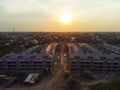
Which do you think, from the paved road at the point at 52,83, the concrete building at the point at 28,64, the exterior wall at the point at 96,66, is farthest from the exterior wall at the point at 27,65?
the exterior wall at the point at 96,66

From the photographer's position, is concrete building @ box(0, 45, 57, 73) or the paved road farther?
Result: concrete building @ box(0, 45, 57, 73)

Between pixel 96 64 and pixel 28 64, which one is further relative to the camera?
pixel 28 64

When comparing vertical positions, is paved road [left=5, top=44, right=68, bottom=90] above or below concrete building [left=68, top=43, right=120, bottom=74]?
below

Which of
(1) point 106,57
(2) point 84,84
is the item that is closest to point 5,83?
(2) point 84,84

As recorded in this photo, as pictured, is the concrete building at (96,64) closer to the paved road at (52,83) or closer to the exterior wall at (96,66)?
the exterior wall at (96,66)

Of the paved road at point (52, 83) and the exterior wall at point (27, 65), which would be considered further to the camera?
the exterior wall at point (27, 65)

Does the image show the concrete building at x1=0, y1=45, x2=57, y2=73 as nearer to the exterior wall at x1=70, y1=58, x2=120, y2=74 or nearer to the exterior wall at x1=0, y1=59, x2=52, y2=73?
the exterior wall at x1=0, y1=59, x2=52, y2=73

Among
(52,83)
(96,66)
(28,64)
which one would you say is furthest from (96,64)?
(28,64)

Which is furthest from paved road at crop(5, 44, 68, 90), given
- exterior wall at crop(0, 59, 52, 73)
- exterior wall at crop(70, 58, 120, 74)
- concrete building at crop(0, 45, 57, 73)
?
exterior wall at crop(70, 58, 120, 74)

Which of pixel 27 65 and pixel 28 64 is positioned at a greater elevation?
pixel 28 64

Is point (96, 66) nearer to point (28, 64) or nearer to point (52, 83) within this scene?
point (52, 83)

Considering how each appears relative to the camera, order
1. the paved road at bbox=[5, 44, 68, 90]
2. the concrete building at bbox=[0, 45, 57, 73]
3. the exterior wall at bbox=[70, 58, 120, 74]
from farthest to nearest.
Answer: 1. the concrete building at bbox=[0, 45, 57, 73]
2. the exterior wall at bbox=[70, 58, 120, 74]
3. the paved road at bbox=[5, 44, 68, 90]
